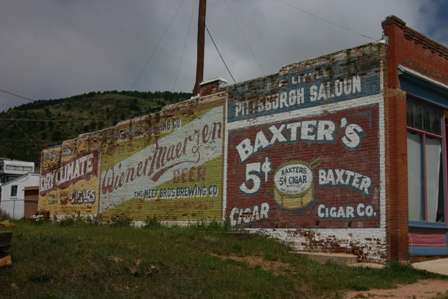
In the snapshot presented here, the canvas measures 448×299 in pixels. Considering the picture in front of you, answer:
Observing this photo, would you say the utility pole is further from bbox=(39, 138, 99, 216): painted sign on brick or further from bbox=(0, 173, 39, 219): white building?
bbox=(0, 173, 39, 219): white building

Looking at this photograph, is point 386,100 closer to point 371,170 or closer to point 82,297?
point 371,170

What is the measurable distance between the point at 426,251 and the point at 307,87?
570 centimetres

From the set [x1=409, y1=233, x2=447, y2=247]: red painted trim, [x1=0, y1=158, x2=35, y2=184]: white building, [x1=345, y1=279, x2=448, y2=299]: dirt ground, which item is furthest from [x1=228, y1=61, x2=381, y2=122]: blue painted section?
[x1=0, y1=158, x2=35, y2=184]: white building

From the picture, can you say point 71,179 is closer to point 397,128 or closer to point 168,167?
point 168,167

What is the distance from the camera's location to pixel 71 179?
2741 centimetres

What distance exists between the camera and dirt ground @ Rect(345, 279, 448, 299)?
34.7 feet

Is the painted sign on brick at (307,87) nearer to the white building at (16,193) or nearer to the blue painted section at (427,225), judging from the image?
the blue painted section at (427,225)

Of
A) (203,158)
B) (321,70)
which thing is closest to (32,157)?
(203,158)

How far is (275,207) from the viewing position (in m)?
17.2

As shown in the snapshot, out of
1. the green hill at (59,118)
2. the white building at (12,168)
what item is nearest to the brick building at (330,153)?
the white building at (12,168)

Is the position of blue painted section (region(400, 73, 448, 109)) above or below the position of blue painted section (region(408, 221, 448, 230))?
above

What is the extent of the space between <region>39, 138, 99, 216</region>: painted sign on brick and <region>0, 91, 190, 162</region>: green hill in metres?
35.8

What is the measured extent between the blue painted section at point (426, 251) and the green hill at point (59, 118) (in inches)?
2035

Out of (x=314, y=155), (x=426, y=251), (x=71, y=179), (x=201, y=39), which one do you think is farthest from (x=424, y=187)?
(x=71, y=179)
